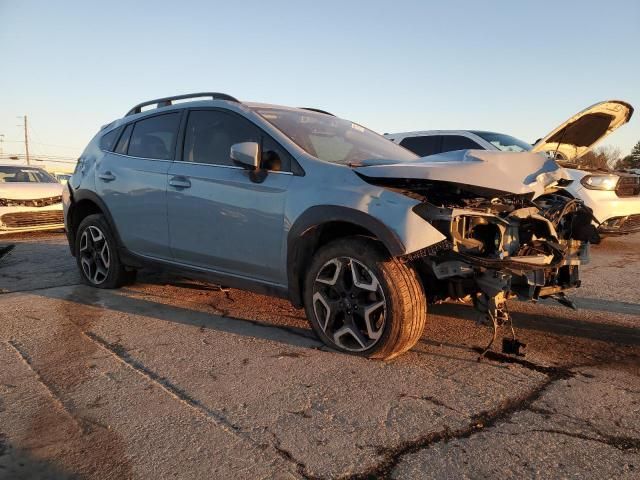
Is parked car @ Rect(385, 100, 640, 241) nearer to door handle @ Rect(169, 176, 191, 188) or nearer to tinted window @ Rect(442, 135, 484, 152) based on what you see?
tinted window @ Rect(442, 135, 484, 152)

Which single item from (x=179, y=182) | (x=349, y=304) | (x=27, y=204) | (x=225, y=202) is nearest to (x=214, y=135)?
(x=179, y=182)

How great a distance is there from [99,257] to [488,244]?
393cm

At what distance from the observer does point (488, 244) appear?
11.0 feet

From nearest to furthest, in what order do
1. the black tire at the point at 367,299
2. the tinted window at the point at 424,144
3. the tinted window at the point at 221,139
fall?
the black tire at the point at 367,299 → the tinted window at the point at 221,139 → the tinted window at the point at 424,144

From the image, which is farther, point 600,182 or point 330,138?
point 600,182

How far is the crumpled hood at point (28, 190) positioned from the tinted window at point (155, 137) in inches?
210

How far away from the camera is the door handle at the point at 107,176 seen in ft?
17.0

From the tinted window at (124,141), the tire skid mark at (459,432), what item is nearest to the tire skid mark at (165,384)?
the tire skid mark at (459,432)

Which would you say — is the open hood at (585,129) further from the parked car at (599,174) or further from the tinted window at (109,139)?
the tinted window at (109,139)

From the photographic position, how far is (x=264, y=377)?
3.12 meters

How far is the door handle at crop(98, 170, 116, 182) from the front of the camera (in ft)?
17.0

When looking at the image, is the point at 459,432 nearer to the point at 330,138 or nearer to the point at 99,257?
the point at 330,138

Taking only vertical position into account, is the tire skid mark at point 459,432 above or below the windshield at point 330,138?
below

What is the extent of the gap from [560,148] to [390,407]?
6513 millimetres
